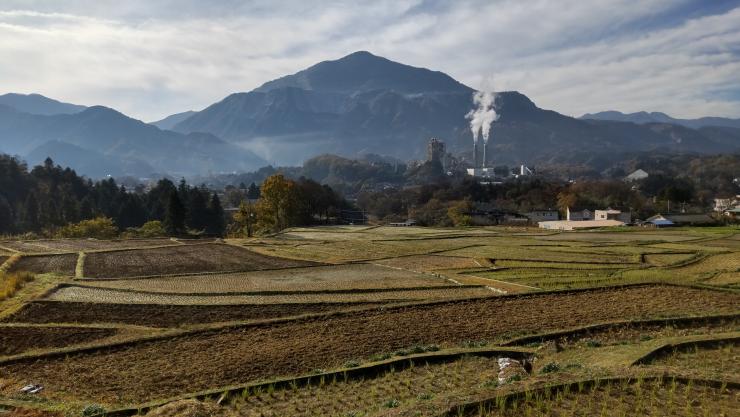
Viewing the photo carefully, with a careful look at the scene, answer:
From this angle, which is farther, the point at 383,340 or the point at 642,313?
the point at 642,313

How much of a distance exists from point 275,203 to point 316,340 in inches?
2318

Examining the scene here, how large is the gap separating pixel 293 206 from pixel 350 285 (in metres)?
50.6

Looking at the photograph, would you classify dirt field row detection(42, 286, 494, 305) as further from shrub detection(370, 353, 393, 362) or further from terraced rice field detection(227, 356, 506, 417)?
terraced rice field detection(227, 356, 506, 417)

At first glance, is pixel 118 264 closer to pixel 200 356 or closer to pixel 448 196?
pixel 200 356

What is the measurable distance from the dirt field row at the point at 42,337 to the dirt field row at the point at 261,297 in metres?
4.62

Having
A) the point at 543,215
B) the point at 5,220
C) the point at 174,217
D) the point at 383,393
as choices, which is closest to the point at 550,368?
the point at 383,393

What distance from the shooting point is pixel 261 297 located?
25516 mm

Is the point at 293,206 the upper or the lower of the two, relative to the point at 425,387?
upper

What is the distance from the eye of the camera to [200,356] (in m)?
16.4

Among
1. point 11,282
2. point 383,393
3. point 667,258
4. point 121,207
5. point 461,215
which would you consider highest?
point 121,207

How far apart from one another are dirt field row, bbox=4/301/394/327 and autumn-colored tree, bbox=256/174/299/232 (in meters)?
51.1

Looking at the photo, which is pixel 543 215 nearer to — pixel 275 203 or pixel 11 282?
pixel 275 203

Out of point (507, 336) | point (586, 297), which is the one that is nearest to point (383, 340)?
point (507, 336)

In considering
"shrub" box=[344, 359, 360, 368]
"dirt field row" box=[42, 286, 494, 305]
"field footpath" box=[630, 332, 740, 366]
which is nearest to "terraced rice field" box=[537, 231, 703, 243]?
"dirt field row" box=[42, 286, 494, 305]
